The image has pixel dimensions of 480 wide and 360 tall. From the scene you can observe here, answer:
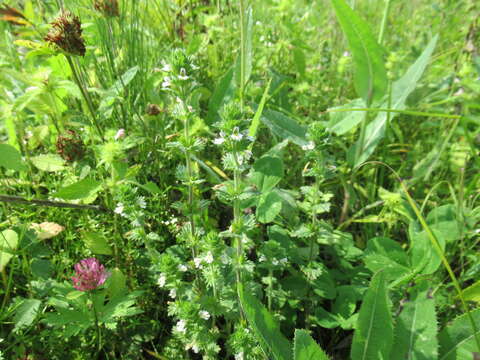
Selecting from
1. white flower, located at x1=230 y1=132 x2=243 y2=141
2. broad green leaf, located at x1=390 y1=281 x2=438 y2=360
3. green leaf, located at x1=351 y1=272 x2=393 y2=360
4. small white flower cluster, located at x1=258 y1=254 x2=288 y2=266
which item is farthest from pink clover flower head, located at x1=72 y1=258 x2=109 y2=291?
broad green leaf, located at x1=390 y1=281 x2=438 y2=360

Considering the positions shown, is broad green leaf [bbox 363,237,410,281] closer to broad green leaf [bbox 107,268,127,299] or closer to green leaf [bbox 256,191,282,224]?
green leaf [bbox 256,191,282,224]

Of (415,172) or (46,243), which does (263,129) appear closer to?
(415,172)

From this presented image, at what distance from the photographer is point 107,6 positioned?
153 centimetres

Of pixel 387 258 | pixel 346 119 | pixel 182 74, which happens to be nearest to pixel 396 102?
pixel 346 119

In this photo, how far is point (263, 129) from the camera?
6.33 ft

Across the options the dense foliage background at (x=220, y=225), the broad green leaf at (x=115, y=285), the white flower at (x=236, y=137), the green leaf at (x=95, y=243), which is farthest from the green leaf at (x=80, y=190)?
the white flower at (x=236, y=137)

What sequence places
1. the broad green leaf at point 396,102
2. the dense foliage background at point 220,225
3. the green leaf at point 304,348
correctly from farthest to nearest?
the broad green leaf at point 396,102
the dense foliage background at point 220,225
the green leaf at point 304,348

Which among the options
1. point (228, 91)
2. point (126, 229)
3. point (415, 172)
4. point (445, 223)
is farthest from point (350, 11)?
point (126, 229)

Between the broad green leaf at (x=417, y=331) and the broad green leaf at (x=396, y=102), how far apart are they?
2.28ft

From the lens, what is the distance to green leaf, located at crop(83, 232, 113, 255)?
1.32m

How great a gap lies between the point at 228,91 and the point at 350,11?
2.09 ft

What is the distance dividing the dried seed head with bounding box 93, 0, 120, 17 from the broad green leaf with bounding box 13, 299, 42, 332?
1.16 m

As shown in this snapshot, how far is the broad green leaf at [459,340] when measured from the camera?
3.44 feet

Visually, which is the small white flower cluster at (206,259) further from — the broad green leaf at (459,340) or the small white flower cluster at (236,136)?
the broad green leaf at (459,340)
